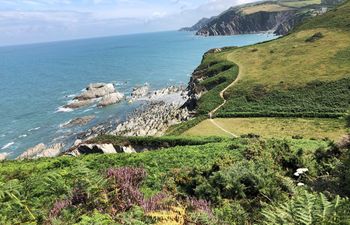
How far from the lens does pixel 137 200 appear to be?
11.4 metres

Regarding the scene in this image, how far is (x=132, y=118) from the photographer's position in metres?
92.4

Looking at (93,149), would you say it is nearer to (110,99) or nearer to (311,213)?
(311,213)

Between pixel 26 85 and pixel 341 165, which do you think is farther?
pixel 26 85

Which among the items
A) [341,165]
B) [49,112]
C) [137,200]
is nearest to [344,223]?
[137,200]

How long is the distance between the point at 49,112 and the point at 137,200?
106 metres

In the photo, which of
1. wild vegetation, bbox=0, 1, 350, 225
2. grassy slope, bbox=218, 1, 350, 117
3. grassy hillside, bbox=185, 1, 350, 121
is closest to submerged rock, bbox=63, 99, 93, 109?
grassy hillside, bbox=185, 1, 350, 121

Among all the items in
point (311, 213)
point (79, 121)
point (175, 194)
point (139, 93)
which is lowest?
point (139, 93)

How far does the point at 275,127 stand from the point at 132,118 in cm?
4129

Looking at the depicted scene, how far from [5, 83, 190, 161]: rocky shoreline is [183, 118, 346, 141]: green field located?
11.1 meters

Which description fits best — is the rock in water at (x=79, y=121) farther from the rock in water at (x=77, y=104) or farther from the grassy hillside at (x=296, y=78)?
the grassy hillside at (x=296, y=78)

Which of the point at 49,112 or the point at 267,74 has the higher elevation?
the point at 267,74

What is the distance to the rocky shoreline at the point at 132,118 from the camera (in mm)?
72000

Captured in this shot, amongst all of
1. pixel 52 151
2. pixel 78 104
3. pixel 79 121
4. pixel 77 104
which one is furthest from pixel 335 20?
pixel 52 151

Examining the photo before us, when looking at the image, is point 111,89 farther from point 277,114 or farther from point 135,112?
point 277,114
